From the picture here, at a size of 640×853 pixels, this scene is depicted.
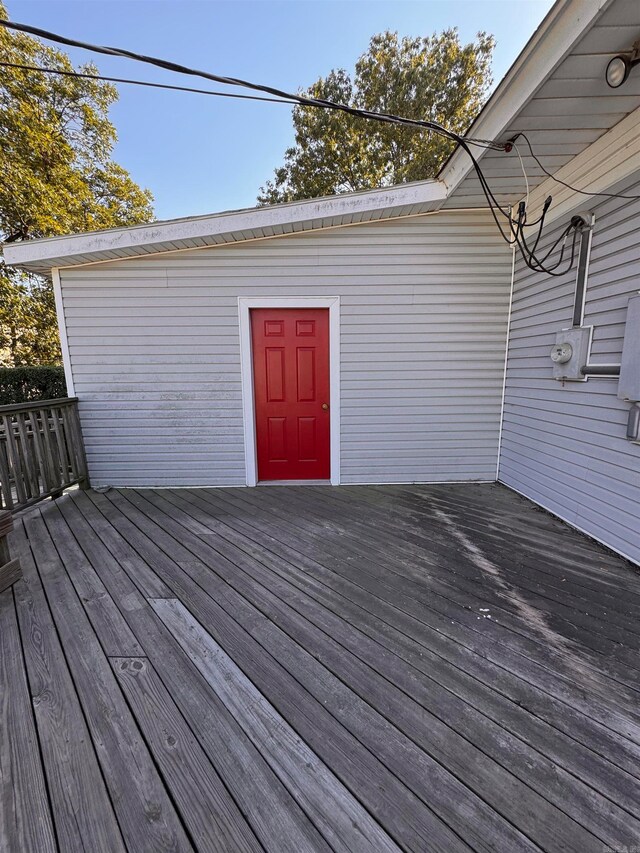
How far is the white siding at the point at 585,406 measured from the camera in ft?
7.33

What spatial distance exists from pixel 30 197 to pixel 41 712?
9.04 meters

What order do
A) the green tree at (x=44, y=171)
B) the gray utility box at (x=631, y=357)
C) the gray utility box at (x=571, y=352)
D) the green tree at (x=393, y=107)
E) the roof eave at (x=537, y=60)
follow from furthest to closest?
the green tree at (x=393, y=107)
the green tree at (x=44, y=171)
the gray utility box at (x=571, y=352)
the gray utility box at (x=631, y=357)
the roof eave at (x=537, y=60)

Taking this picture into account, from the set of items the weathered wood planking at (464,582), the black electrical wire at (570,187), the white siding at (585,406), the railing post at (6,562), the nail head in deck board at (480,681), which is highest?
the black electrical wire at (570,187)

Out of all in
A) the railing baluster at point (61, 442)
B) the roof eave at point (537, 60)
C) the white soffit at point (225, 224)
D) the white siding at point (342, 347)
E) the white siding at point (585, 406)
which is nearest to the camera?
the roof eave at point (537, 60)

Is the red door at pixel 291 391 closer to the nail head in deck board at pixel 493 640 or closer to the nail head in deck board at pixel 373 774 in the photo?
the nail head in deck board at pixel 493 640

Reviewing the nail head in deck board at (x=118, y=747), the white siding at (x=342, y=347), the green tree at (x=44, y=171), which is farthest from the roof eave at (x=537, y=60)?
the green tree at (x=44, y=171)

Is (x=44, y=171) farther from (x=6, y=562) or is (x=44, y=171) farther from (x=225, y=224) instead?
(x=6, y=562)

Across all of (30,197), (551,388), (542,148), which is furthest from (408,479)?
(30,197)

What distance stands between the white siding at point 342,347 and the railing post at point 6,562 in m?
1.75

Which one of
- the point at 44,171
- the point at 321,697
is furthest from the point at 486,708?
the point at 44,171

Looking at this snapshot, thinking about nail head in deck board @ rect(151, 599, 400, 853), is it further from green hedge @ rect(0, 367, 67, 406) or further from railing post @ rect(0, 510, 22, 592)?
green hedge @ rect(0, 367, 67, 406)

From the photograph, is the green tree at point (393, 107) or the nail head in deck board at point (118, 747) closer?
the nail head in deck board at point (118, 747)

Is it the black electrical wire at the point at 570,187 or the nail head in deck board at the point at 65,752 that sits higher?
the black electrical wire at the point at 570,187

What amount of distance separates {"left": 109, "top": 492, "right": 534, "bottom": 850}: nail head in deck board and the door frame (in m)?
1.74
